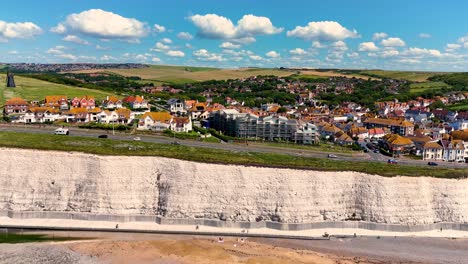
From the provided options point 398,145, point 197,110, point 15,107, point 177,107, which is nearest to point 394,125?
point 398,145

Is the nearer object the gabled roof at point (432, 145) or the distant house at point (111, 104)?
the gabled roof at point (432, 145)

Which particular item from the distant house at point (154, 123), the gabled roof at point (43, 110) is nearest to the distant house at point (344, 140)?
the distant house at point (154, 123)

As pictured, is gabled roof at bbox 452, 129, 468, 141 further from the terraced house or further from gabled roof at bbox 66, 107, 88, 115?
gabled roof at bbox 66, 107, 88, 115

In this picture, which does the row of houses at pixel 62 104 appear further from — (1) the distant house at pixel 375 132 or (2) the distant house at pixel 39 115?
(1) the distant house at pixel 375 132

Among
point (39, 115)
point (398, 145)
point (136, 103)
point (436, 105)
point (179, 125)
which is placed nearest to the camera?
point (398, 145)

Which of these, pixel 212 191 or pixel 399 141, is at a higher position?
pixel 399 141

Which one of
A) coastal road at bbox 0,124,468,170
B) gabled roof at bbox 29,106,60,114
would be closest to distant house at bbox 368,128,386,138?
coastal road at bbox 0,124,468,170

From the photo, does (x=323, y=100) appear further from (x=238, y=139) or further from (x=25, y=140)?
(x=25, y=140)

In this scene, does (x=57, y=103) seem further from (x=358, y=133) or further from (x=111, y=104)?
(x=358, y=133)
